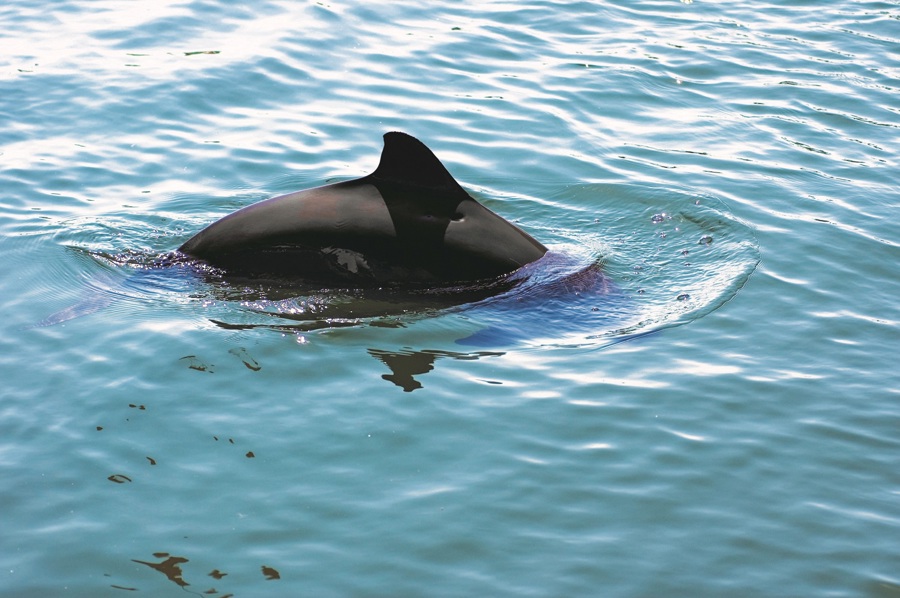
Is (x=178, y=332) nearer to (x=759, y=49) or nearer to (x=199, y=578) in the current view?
(x=199, y=578)

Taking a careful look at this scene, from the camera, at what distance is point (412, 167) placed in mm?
7781

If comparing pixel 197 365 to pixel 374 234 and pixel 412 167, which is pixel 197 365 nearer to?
pixel 374 234

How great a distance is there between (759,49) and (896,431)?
9.57m

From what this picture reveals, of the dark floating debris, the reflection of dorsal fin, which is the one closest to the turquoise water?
the dark floating debris

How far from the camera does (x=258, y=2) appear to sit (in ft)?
53.7

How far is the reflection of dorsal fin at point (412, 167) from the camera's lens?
7.62 m

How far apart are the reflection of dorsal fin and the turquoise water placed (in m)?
0.93

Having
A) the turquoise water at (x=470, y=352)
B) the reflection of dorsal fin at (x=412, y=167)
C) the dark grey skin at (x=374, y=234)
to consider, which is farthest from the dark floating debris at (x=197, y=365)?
the reflection of dorsal fin at (x=412, y=167)

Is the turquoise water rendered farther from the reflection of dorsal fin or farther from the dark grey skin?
the reflection of dorsal fin

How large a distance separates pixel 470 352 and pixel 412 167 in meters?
1.41

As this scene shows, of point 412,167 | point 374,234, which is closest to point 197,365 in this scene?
point 374,234

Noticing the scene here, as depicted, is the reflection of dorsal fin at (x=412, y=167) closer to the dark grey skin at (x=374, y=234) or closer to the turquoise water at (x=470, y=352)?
the dark grey skin at (x=374, y=234)

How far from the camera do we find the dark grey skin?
787cm

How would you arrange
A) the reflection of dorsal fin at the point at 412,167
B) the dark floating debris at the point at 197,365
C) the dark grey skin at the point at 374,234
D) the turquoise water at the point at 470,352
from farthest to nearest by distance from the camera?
the dark grey skin at the point at 374,234
the reflection of dorsal fin at the point at 412,167
the dark floating debris at the point at 197,365
the turquoise water at the point at 470,352
